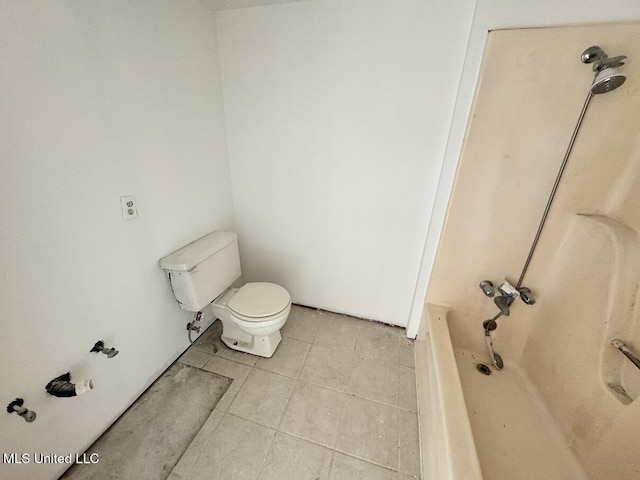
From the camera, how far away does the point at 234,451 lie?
1196 mm

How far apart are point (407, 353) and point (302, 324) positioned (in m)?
0.80

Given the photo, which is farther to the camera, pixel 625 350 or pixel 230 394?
pixel 230 394

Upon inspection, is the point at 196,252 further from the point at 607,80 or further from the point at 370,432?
the point at 607,80

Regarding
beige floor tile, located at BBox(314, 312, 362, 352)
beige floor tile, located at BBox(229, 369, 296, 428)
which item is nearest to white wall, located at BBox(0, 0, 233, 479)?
beige floor tile, located at BBox(229, 369, 296, 428)

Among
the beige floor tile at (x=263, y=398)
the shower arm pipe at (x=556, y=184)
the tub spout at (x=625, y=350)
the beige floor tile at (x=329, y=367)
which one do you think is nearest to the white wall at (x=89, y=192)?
the beige floor tile at (x=263, y=398)

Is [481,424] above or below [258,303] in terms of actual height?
below

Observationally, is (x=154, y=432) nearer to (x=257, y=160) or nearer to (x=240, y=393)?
(x=240, y=393)

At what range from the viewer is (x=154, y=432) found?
49.7 inches

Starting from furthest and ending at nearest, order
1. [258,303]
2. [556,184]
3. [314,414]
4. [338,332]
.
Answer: [338,332], [258,303], [314,414], [556,184]

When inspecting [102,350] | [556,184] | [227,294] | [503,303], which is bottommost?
[227,294]

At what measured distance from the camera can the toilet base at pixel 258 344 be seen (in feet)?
5.44

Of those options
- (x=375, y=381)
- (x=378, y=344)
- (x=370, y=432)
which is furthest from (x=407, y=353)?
(x=370, y=432)

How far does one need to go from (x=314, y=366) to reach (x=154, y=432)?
0.89 metres

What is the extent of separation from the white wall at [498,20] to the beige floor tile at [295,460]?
1.37 metres
